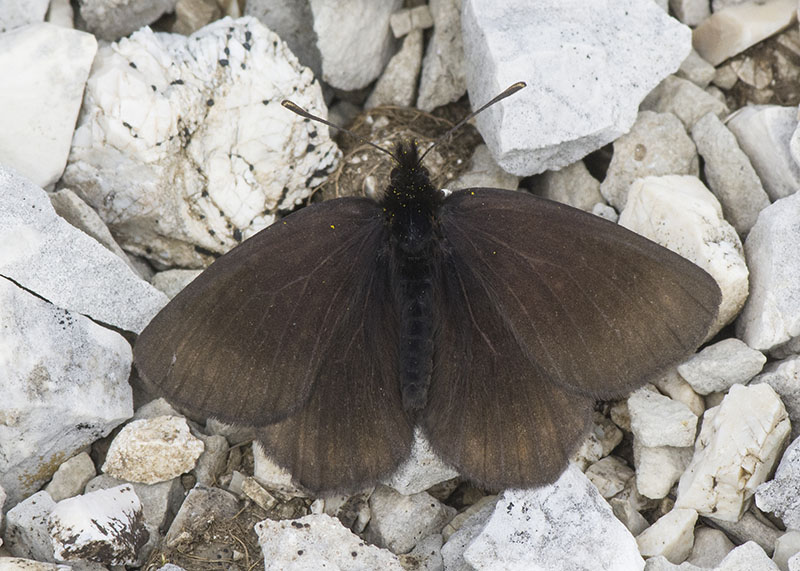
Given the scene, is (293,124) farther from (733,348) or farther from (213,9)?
(733,348)

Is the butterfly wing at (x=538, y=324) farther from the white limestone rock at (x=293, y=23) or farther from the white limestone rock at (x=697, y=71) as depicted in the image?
the white limestone rock at (x=293, y=23)

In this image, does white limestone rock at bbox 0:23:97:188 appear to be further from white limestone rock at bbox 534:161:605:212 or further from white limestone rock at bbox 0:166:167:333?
white limestone rock at bbox 534:161:605:212

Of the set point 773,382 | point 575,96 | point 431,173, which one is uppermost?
point 575,96

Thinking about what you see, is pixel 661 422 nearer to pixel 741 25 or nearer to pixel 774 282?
pixel 774 282

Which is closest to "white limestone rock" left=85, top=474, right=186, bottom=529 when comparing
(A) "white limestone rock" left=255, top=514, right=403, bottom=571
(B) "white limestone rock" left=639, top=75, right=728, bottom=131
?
(A) "white limestone rock" left=255, top=514, right=403, bottom=571

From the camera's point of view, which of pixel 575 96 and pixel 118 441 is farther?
pixel 575 96

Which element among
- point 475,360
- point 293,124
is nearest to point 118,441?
point 475,360
